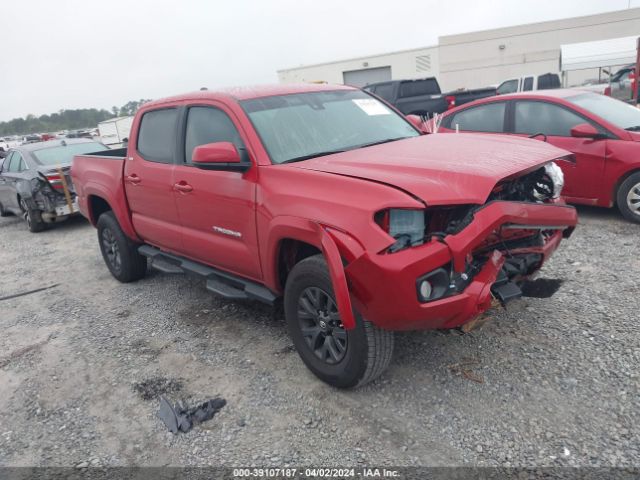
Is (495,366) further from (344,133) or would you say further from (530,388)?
(344,133)

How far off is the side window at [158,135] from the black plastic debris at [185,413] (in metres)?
2.14

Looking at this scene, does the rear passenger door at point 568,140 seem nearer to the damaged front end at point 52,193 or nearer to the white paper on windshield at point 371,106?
Answer: the white paper on windshield at point 371,106

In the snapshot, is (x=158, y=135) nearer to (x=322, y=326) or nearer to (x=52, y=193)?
(x=322, y=326)

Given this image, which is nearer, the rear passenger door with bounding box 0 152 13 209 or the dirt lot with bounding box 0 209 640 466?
the dirt lot with bounding box 0 209 640 466

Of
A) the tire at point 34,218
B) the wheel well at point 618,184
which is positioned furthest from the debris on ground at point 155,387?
the tire at point 34,218

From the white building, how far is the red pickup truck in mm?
36995

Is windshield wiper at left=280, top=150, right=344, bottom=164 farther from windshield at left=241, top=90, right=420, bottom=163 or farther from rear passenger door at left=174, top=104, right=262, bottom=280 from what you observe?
rear passenger door at left=174, top=104, right=262, bottom=280

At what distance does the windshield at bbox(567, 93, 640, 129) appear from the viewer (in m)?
5.97

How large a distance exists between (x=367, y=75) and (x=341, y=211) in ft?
135

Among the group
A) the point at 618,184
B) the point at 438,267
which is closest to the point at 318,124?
the point at 438,267

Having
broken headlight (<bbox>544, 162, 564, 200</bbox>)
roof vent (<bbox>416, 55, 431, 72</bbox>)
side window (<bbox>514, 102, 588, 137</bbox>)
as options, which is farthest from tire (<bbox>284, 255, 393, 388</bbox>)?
roof vent (<bbox>416, 55, 431, 72</bbox>)

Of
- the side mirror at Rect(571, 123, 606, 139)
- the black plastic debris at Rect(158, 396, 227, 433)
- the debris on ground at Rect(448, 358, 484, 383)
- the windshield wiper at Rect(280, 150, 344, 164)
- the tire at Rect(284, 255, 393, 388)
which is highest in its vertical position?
the windshield wiper at Rect(280, 150, 344, 164)

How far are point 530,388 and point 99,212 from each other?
5.07m

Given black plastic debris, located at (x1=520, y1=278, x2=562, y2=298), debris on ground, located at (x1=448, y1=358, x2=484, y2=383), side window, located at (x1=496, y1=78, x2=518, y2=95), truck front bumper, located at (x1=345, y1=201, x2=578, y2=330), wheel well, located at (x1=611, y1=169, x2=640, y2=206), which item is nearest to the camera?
truck front bumper, located at (x1=345, y1=201, x2=578, y2=330)
